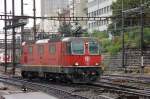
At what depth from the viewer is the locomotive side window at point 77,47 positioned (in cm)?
2919

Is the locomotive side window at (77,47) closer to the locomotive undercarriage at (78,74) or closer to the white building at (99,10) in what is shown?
the locomotive undercarriage at (78,74)

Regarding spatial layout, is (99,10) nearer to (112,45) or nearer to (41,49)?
(112,45)

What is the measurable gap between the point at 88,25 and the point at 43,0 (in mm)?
59677

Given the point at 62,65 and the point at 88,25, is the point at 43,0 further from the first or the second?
the point at 62,65

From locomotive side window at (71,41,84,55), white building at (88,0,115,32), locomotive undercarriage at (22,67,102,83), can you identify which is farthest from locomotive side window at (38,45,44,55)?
white building at (88,0,115,32)

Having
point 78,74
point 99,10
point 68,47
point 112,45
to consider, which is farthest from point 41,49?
point 99,10

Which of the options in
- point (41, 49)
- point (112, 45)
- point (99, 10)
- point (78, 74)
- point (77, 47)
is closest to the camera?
point (78, 74)

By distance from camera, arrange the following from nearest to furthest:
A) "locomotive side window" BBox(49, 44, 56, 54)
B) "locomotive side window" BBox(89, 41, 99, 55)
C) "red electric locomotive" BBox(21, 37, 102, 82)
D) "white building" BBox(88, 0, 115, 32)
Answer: "red electric locomotive" BBox(21, 37, 102, 82)
"locomotive side window" BBox(89, 41, 99, 55)
"locomotive side window" BBox(49, 44, 56, 54)
"white building" BBox(88, 0, 115, 32)

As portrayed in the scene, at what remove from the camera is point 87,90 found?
26.0 meters

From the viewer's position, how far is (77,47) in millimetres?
29344

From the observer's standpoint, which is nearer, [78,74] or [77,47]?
[78,74]

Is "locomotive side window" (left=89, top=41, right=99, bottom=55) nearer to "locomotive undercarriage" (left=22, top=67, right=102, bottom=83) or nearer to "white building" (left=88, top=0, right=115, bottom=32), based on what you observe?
"locomotive undercarriage" (left=22, top=67, right=102, bottom=83)

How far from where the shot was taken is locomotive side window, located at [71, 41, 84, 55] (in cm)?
2919

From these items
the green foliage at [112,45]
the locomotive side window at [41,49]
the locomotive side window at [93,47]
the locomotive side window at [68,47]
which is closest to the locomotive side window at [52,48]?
the locomotive side window at [41,49]
